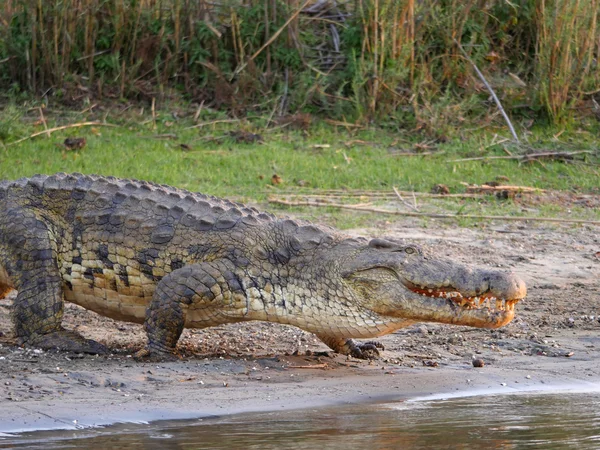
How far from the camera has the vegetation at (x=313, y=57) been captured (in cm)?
1035

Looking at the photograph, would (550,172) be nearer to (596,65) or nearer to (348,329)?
(596,65)

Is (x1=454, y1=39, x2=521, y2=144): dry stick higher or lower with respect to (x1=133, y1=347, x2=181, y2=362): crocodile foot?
higher

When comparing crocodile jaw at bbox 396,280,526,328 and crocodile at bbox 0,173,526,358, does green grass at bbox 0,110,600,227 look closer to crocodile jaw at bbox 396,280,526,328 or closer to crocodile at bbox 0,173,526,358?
crocodile at bbox 0,173,526,358

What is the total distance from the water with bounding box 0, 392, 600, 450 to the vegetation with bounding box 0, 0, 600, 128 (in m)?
5.85

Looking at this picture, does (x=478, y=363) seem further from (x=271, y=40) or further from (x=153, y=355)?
(x=271, y=40)

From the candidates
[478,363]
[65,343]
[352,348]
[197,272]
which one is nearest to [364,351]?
[352,348]

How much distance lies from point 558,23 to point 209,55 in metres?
3.55

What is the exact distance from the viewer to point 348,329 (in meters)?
4.99

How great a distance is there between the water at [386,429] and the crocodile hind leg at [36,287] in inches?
45.0

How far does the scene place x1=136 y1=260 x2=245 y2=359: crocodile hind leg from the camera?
486cm

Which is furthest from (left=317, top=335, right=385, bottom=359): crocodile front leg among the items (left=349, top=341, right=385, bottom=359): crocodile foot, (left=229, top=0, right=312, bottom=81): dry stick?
(left=229, top=0, right=312, bottom=81): dry stick

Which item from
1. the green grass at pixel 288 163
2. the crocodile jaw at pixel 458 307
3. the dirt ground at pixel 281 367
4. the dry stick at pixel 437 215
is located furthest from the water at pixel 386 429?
the green grass at pixel 288 163

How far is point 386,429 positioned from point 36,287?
1.90m

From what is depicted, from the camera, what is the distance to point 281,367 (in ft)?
16.4
